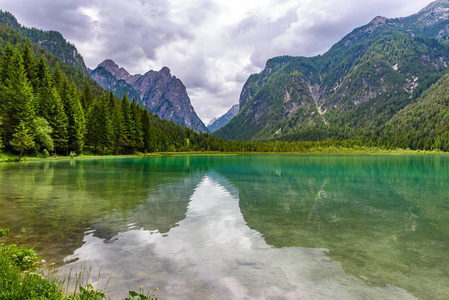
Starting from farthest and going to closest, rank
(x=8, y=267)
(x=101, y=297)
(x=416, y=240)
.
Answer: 1. (x=416, y=240)
2. (x=8, y=267)
3. (x=101, y=297)

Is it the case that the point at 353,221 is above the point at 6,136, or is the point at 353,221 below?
below

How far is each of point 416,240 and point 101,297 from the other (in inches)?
553

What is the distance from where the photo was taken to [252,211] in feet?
60.8

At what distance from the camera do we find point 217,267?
926cm

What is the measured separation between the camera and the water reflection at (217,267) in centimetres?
755

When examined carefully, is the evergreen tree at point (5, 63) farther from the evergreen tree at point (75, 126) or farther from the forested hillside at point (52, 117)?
the evergreen tree at point (75, 126)

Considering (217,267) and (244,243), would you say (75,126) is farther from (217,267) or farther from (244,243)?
(217,267)

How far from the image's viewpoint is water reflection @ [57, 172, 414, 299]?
755cm

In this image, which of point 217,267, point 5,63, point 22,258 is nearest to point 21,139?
point 5,63

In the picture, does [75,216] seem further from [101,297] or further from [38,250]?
[101,297]

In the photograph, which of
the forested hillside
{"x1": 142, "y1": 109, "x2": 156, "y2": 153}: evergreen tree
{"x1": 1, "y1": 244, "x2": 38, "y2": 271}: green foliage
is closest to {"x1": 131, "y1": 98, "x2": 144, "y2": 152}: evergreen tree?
the forested hillside

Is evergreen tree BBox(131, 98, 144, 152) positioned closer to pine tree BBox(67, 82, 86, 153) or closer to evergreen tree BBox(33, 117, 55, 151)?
pine tree BBox(67, 82, 86, 153)

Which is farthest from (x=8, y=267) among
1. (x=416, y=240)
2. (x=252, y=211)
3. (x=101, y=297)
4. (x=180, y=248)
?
(x=416, y=240)

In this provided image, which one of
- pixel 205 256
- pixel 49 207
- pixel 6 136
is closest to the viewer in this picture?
pixel 205 256
